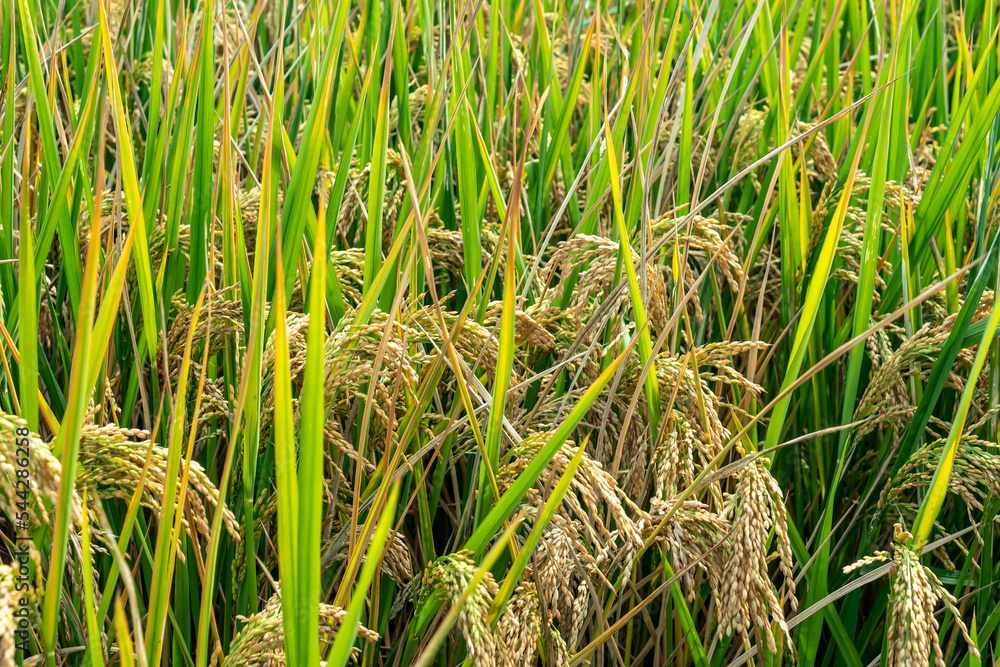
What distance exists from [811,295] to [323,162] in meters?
0.73

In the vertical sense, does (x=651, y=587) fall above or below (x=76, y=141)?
below

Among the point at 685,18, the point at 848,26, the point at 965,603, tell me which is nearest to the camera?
the point at 965,603

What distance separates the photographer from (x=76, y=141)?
84cm

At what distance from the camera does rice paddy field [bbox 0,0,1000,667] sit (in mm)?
651

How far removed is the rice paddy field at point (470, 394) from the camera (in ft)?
2.14

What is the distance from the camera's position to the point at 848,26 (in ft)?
6.19

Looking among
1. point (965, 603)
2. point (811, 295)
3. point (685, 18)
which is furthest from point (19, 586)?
point (685, 18)

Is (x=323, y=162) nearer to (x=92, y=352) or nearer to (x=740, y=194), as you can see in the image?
(x=92, y=352)

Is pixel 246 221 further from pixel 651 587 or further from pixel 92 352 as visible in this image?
pixel 651 587

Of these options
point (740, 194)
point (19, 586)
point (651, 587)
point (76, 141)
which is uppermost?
point (76, 141)

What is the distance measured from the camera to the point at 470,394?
0.94 metres

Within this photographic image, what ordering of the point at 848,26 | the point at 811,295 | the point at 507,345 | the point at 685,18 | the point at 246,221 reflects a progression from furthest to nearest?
the point at 848,26 → the point at 685,18 → the point at 246,221 → the point at 811,295 → the point at 507,345

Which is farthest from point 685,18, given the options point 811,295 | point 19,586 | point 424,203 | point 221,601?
point 19,586

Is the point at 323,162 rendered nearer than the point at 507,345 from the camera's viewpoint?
No
